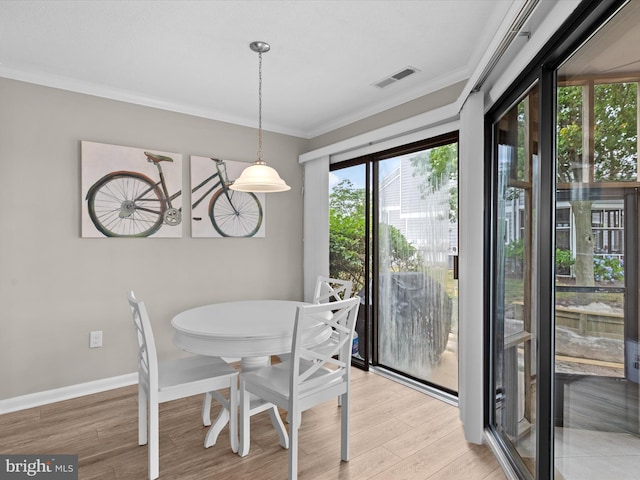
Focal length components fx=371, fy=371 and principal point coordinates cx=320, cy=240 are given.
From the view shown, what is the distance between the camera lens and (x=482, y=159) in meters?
2.28

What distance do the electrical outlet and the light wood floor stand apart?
41 centimetres

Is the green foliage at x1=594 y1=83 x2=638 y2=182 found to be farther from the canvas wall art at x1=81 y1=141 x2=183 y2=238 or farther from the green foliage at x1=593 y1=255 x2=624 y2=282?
the canvas wall art at x1=81 y1=141 x2=183 y2=238

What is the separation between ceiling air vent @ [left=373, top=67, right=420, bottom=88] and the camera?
8.95ft

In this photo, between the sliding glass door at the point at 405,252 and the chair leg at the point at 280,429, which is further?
the sliding glass door at the point at 405,252

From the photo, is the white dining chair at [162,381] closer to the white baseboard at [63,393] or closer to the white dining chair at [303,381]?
the white dining chair at [303,381]

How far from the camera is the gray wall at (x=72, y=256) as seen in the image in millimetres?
2768

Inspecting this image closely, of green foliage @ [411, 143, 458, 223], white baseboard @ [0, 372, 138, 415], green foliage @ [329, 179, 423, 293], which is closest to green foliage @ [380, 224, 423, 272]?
green foliage @ [329, 179, 423, 293]

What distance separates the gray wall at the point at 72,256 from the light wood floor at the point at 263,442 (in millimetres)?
380

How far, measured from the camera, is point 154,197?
334cm

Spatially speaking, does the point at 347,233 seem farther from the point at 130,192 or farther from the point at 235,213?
the point at 130,192

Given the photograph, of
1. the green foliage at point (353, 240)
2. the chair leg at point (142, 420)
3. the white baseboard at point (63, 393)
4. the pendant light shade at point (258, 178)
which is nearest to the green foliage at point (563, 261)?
the pendant light shade at point (258, 178)

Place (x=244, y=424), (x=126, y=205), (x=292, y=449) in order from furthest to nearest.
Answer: (x=126, y=205) < (x=244, y=424) < (x=292, y=449)

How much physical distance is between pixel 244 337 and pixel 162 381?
530 millimetres

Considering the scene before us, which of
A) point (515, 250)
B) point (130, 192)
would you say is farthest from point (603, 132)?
point (130, 192)
